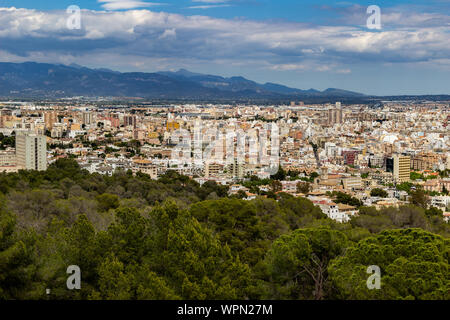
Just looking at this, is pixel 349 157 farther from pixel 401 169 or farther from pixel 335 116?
pixel 335 116

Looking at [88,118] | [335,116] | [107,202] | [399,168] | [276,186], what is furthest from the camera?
[335,116]

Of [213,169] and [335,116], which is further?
[335,116]

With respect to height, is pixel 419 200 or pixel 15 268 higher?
pixel 15 268

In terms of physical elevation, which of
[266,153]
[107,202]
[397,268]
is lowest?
[266,153]

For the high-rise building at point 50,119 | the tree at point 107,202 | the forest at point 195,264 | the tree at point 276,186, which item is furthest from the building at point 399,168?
the high-rise building at point 50,119

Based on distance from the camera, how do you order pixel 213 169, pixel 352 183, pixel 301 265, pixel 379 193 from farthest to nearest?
pixel 213 169, pixel 352 183, pixel 379 193, pixel 301 265

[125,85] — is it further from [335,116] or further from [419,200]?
[419,200]

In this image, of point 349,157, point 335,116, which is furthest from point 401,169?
point 335,116
